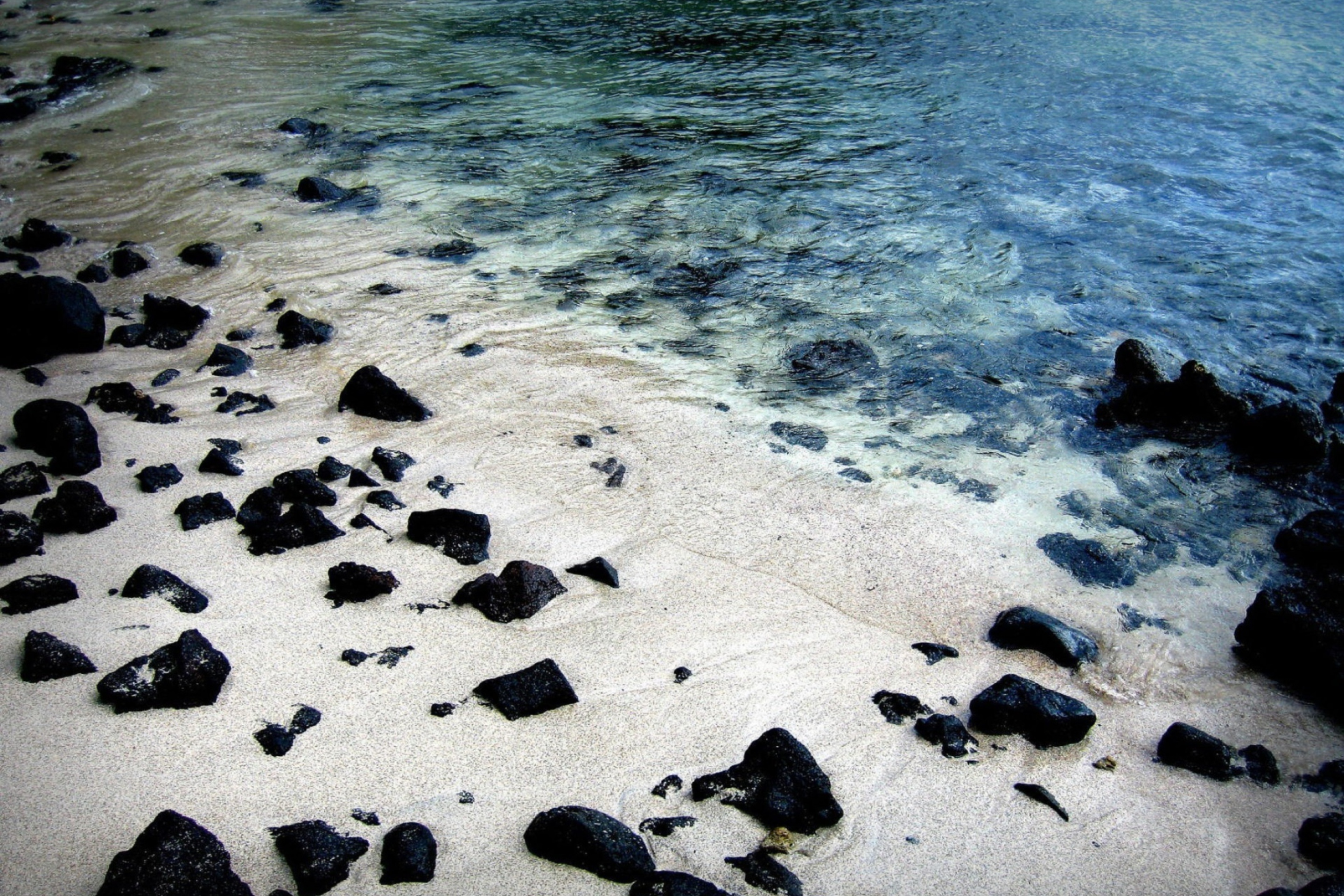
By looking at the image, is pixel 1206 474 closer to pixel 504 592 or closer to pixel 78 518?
pixel 504 592

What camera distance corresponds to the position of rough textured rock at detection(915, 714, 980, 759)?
3.38 metres

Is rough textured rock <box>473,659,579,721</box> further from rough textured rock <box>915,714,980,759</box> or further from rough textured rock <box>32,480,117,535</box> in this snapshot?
rough textured rock <box>32,480,117,535</box>

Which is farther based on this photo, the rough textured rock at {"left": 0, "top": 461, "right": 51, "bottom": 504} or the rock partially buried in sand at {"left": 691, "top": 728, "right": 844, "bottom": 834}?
the rough textured rock at {"left": 0, "top": 461, "right": 51, "bottom": 504}

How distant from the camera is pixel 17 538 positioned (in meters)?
3.80

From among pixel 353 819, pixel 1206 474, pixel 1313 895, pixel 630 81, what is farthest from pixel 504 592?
pixel 630 81

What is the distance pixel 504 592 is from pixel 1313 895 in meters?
2.93

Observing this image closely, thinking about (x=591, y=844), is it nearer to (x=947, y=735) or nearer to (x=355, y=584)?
(x=947, y=735)

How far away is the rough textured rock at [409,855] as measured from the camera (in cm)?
270

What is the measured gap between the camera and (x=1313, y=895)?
2.82 meters

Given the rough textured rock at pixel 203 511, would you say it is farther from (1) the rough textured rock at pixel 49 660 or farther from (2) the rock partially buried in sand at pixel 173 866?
(2) the rock partially buried in sand at pixel 173 866

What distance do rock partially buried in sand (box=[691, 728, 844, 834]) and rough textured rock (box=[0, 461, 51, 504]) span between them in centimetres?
329

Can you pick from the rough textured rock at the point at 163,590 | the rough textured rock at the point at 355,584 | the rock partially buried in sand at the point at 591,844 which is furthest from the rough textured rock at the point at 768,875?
the rough textured rock at the point at 163,590

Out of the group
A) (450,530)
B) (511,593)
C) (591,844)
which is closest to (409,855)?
(591,844)

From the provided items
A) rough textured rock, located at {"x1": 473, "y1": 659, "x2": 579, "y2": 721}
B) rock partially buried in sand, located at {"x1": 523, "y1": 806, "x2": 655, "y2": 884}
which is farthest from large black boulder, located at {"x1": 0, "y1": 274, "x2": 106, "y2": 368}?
rock partially buried in sand, located at {"x1": 523, "y1": 806, "x2": 655, "y2": 884}
